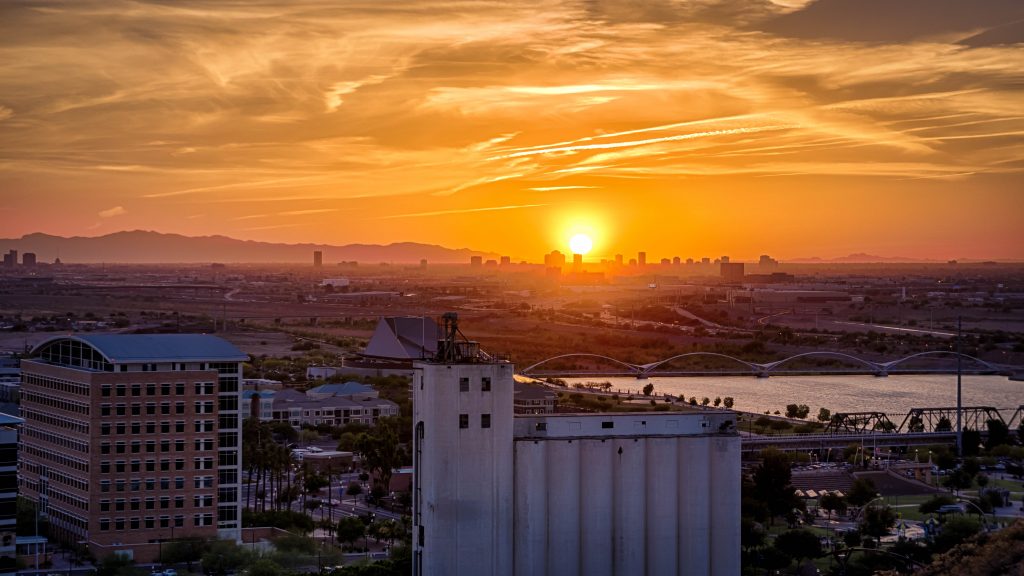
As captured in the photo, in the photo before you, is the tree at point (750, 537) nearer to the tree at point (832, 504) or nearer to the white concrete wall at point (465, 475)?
the tree at point (832, 504)

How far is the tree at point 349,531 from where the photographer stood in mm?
Result: 29656

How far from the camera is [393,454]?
36.6m

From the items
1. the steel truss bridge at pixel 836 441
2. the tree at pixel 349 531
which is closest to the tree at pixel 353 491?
the tree at pixel 349 531

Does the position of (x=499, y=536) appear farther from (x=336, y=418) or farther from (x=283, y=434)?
(x=336, y=418)

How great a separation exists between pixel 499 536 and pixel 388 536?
9.34m

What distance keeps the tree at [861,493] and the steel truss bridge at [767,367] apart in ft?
146

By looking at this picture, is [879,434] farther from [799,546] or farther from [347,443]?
[799,546]

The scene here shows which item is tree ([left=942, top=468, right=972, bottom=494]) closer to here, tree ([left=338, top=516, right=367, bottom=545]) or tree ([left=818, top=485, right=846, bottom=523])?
tree ([left=818, top=485, right=846, bottom=523])

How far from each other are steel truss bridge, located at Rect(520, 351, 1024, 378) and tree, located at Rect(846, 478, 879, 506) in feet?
146

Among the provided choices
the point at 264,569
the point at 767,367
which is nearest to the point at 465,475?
the point at 264,569

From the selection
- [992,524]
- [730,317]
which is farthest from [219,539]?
[730,317]

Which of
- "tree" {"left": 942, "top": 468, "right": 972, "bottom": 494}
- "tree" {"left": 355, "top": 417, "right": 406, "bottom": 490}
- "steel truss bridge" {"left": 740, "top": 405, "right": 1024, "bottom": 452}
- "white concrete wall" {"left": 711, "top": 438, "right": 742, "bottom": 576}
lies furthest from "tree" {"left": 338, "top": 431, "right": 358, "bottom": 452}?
"white concrete wall" {"left": 711, "top": 438, "right": 742, "bottom": 576}

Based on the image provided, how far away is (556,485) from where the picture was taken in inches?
846

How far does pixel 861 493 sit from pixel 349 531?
14.3 metres
